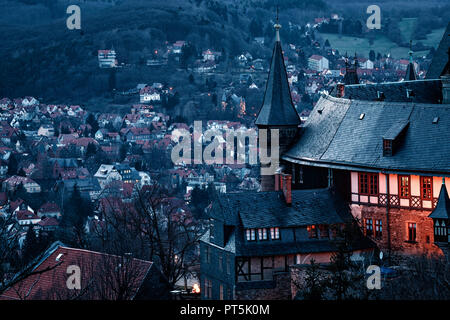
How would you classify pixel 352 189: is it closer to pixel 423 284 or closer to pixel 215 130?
pixel 423 284

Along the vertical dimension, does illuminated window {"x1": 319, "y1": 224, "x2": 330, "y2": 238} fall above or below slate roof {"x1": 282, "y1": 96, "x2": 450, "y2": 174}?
below

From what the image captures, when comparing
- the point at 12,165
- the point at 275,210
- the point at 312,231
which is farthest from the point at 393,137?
the point at 12,165

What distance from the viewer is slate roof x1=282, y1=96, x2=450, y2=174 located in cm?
4072

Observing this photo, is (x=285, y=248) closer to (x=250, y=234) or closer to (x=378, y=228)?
(x=250, y=234)

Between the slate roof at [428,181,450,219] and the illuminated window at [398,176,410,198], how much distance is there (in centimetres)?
228

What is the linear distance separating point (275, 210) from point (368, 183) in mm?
4734

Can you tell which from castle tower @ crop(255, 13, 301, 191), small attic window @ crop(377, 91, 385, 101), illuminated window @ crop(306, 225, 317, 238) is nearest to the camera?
illuminated window @ crop(306, 225, 317, 238)

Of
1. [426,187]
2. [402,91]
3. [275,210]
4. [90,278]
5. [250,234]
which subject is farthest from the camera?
[402,91]

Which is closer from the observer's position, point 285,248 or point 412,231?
point 285,248

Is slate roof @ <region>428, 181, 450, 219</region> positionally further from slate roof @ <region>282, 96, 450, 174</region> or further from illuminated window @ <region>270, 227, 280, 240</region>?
illuminated window @ <region>270, 227, 280, 240</region>

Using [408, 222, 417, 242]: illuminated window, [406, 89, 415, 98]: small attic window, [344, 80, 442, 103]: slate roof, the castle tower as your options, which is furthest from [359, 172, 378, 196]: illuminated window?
[406, 89, 415, 98]: small attic window

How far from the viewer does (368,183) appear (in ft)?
142

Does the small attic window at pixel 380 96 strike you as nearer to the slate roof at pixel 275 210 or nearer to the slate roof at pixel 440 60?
the slate roof at pixel 440 60
